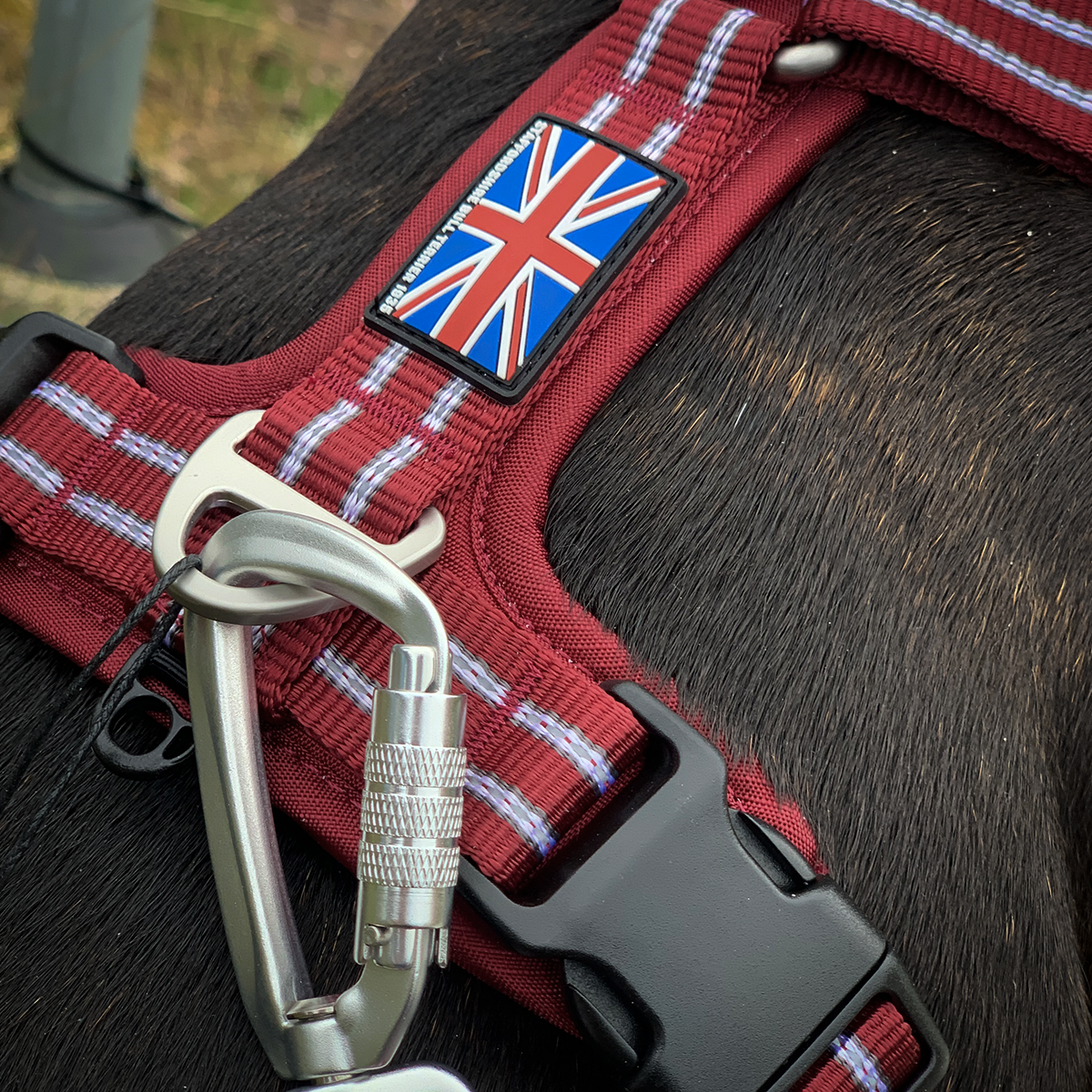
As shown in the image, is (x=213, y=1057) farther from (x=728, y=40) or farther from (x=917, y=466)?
(x=728, y=40)

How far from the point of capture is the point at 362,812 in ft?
1.63

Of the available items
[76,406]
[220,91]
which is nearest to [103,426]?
[76,406]

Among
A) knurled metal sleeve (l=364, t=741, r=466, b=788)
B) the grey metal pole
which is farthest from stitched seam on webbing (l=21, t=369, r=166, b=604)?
the grey metal pole

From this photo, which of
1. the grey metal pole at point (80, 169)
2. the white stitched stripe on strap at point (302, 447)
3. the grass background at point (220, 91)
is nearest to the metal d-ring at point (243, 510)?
the white stitched stripe on strap at point (302, 447)

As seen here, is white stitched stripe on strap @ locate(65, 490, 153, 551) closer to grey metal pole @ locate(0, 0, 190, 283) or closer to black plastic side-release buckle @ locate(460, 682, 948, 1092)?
black plastic side-release buckle @ locate(460, 682, 948, 1092)

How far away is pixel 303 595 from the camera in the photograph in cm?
53

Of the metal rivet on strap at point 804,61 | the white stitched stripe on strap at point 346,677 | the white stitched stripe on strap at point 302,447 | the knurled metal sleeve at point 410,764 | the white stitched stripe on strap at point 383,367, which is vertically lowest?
the white stitched stripe on strap at point 346,677

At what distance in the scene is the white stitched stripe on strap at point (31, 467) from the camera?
0.61 metres

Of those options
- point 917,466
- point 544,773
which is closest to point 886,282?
point 917,466

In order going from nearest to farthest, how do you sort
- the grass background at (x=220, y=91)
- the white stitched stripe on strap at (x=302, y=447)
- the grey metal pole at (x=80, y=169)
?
the white stitched stripe on strap at (x=302, y=447) → the grey metal pole at (x=80, y=169) → the grass background at (x=220, y=91)

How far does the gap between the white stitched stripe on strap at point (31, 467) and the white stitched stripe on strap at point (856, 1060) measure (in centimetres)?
48

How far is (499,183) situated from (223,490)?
23cm

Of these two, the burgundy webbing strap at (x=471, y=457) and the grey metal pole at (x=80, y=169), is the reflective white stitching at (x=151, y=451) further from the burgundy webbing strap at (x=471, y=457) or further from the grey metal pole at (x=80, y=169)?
the grey metal pole at (x=80, y=169)

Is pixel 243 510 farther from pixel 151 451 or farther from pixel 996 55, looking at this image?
pixel 996 55
